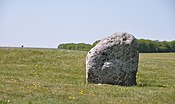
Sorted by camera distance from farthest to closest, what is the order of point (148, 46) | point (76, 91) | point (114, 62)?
point (148, 46)
point (114, 62)
point (76, 91)

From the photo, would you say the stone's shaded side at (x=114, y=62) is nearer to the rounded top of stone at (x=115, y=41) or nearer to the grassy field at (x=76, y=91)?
the rounded top of stone at (x=115, y=41)

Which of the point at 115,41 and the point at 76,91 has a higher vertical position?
the point at 115,41

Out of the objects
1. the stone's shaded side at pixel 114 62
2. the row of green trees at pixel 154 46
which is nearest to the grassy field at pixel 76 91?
the stone's shaded side at pixel 114 62

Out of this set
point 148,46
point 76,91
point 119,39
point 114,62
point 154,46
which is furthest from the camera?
point 154,46

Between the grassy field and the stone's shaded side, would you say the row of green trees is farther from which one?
the stone's shaded side

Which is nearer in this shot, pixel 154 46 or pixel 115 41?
pixel 115 41

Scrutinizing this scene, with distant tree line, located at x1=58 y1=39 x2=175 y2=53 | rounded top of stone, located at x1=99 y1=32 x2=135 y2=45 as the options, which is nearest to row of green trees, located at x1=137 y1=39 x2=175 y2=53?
distant tree line, located at x1=58 y1=39 x2=175 y2=53

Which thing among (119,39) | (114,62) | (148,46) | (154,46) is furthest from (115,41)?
(154,46)

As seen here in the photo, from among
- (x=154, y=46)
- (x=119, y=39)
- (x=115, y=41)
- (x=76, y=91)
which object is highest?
(x=119, y=39)

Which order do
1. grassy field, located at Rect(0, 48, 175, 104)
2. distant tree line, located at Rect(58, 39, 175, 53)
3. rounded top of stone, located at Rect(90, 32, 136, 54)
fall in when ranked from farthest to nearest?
distant tree line, located at Rect(58, 39, 175, 53)
rounded top of stone, located at Rect(90, 32, 136, 54)
grassy field, located at Rect(0, 48, 175, 104)

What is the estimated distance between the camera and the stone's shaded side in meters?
22.5

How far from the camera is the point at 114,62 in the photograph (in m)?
22.7

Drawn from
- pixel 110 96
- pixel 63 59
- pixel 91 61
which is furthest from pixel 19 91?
pixel 63 59

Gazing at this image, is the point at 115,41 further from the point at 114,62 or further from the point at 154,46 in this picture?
the point at 154,46
